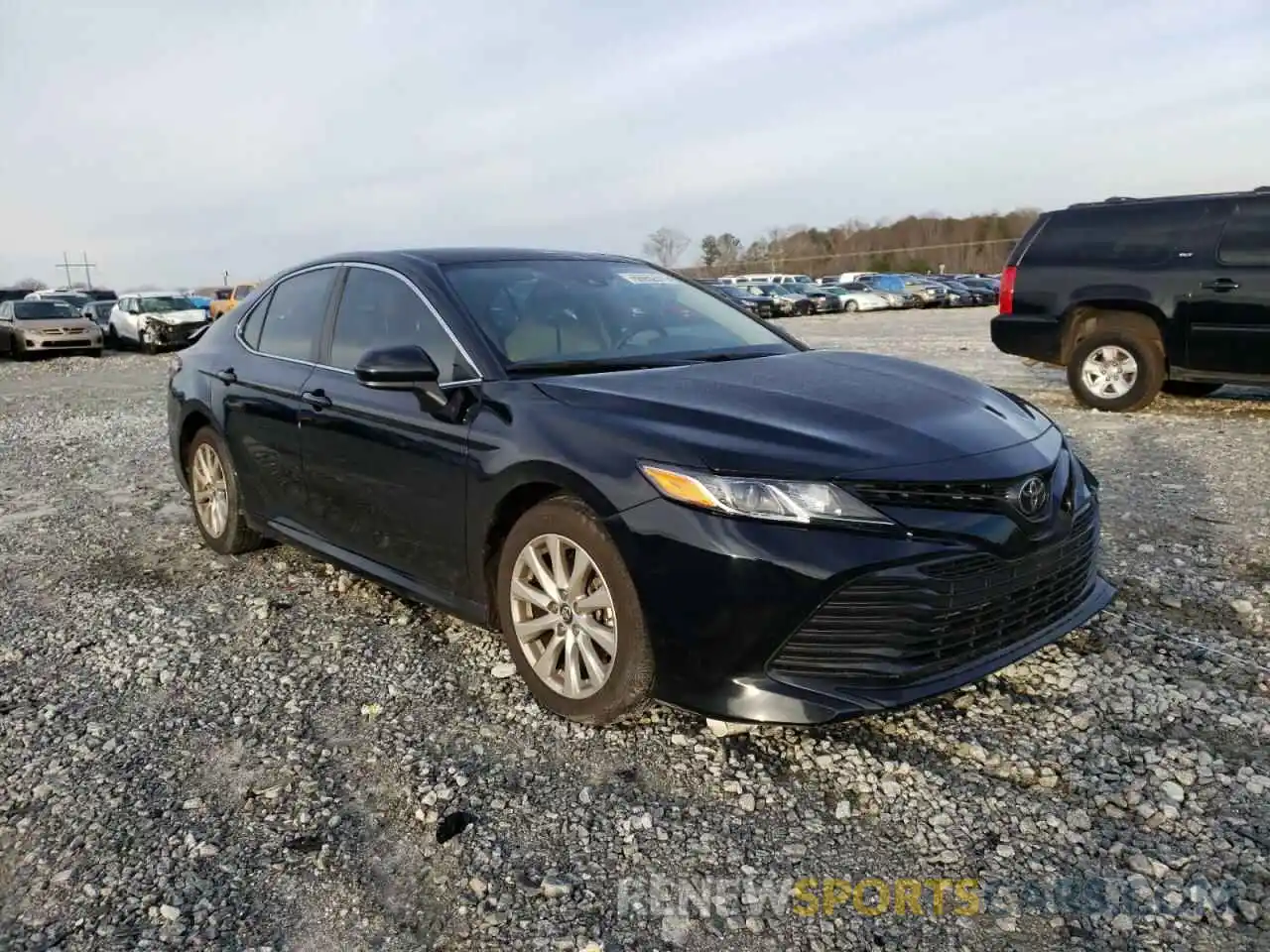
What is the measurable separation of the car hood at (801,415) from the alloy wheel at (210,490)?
250 centimetres

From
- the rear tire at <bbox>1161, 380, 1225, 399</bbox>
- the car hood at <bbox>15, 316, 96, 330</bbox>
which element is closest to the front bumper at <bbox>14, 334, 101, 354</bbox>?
the car hood at <bbox>15, 316, 96, 330</bbox>

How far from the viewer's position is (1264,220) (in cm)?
815

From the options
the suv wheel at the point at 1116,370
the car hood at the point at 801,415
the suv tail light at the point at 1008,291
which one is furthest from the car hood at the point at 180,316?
the car hood at the point at 801,415

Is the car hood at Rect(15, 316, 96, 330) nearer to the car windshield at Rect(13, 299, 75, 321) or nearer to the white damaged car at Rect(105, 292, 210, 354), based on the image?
the car windshield at Rect(13, 299, 75, 321)

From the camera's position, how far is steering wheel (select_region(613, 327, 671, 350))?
12.2 ft

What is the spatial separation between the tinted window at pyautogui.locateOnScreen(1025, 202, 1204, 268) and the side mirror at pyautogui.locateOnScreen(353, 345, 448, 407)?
7513mm

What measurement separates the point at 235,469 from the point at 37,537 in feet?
5.71

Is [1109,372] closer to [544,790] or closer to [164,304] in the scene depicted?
[544,790]

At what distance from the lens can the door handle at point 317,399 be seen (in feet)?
13.2

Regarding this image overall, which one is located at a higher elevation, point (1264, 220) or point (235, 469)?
point (1264, 220)

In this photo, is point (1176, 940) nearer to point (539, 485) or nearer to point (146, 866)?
point (539, 485)

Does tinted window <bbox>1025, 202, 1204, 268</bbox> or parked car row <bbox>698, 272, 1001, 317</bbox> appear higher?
tinted window <bbox>1025, 202, 1204, 268</bbox>

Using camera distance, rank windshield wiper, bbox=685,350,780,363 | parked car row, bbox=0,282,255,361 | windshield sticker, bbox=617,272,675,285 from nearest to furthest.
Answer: windshield wiper, bbox=685,350,780,363
windshield sticker, bbox=617,272,675,285
parked car row, bbox=0,282,255,361

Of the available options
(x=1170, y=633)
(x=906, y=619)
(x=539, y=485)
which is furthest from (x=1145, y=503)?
(x=539, y=485)
